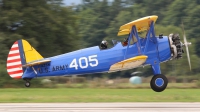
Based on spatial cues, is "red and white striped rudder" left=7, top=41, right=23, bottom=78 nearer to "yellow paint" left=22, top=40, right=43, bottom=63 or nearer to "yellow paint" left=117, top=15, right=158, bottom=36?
"yellow paint" left=22, top=40, right=43, bottom=63

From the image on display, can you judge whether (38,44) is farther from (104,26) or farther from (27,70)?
(104,26)

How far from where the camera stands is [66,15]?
41.1 m

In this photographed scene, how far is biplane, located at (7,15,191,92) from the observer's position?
17.0 m

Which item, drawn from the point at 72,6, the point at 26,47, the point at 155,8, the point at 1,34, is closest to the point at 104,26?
the point at 155,8

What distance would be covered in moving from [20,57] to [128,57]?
4759 millimetres

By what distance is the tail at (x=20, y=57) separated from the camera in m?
18.4

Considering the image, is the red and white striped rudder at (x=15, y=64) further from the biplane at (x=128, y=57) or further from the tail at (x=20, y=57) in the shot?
the biplane at (x=128, y=57)

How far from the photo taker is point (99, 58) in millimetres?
17250

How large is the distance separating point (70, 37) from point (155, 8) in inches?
2551

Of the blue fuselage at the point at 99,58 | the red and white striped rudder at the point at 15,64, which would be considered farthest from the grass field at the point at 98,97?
the blue fuselage at the point at 99,58

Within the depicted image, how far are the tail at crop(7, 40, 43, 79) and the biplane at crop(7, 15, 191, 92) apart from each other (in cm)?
60

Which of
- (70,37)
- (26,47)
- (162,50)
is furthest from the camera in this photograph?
(70,37)

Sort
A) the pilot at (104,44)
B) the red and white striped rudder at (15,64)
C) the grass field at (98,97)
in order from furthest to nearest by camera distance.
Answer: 1. the grass field at (98,97)
2. the red and white striped rudder at (15,64)
3. the pilot at (104,44)

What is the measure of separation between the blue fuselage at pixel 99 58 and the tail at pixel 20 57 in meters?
0.72
